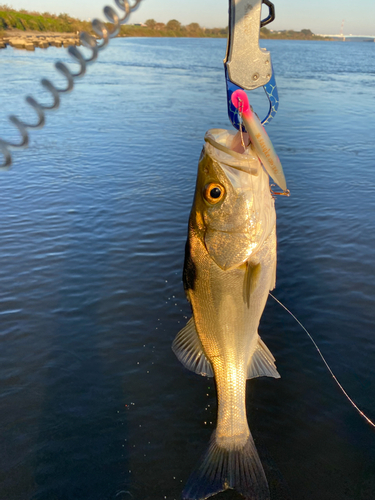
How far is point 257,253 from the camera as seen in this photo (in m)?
3.14

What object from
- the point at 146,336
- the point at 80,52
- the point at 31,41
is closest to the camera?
the point at 80,52

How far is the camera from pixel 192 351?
141 inches

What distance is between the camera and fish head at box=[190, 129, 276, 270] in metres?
3.00

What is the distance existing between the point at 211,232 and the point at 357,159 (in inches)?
585

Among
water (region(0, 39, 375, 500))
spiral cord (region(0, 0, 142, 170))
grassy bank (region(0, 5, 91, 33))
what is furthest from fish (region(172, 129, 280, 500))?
grassy bank (region(0, 5, 91, 33))

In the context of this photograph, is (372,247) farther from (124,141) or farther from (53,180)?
(124,141)

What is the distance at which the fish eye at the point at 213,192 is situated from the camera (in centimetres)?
307

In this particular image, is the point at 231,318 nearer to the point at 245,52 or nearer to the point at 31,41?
the point at 245,52

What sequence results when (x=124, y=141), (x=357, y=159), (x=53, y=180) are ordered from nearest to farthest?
(x=53, y=180)
(x=357, y=159)
(x=124, y=141)

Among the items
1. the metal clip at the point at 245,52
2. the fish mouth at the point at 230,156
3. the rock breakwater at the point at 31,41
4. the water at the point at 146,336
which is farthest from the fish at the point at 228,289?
the rock breakwater at the point at 31,41

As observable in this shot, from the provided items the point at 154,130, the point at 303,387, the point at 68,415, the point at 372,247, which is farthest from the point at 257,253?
the point at 154,130

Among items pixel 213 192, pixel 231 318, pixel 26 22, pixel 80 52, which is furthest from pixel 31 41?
pixel 231 318

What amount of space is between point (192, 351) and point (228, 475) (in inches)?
41.6

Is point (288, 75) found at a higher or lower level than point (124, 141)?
higher
